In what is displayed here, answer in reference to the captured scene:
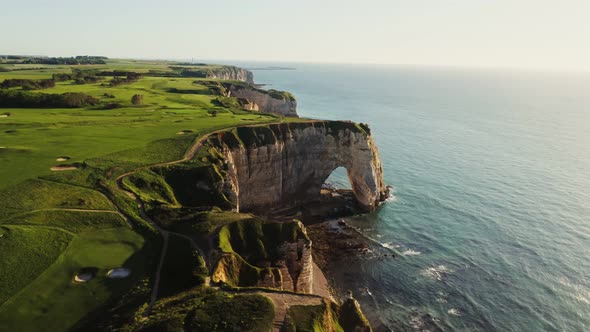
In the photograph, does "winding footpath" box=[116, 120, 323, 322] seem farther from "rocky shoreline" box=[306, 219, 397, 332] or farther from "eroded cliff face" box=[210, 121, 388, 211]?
"eroded cliff face" box=[210, 121, 388, 211]

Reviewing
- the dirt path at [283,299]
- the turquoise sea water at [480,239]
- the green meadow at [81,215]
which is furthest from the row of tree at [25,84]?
the dirt path at [283,299]

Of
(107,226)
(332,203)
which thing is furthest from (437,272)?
(107,226)

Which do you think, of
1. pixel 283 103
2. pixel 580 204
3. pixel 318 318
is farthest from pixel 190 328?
pixel 283 103

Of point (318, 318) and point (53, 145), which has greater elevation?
point (53, 145)

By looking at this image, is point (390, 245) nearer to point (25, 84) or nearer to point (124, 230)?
point (124, 230)

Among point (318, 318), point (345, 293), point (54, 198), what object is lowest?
point (345, 293)

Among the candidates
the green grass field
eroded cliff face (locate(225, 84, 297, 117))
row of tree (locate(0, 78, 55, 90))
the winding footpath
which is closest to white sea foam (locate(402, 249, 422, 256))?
the green grass field

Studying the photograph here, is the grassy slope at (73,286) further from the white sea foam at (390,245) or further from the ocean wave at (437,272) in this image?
the white sea foam at (390,245)

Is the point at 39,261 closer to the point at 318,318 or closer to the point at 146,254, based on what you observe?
the point at 146,254
